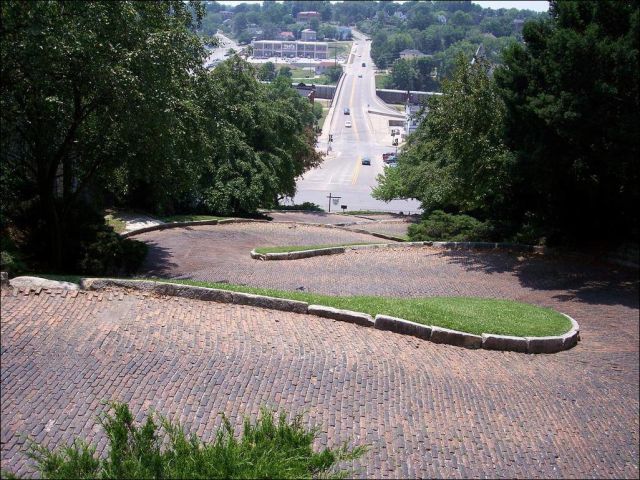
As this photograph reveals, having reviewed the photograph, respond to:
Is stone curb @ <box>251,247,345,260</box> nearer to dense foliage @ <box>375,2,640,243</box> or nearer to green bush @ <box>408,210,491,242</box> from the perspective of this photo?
green bush @ <box>408,210,491,242</box>

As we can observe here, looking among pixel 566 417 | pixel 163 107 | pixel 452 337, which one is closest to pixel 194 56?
pixel 163 107

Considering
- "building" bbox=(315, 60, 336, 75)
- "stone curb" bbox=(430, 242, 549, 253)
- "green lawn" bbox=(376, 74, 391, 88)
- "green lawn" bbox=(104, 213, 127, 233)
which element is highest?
"building" bbox=(315, 60, 336, 75)

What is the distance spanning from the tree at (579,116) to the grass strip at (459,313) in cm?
453

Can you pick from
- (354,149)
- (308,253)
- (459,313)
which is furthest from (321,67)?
(459,313)

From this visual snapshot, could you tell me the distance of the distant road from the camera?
57.8 meters

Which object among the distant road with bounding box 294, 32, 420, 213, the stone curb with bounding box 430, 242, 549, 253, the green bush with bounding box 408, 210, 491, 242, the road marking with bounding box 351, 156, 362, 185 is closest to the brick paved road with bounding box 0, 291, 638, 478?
the stone curb with bounding box 430, 242, 549, 253

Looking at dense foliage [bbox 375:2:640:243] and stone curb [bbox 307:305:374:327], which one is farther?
dense foliage [bbox 375:2:640:243]

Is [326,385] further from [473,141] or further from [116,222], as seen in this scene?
[116,222]

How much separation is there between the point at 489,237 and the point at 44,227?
481 inches

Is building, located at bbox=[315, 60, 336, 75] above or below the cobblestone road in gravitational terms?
above

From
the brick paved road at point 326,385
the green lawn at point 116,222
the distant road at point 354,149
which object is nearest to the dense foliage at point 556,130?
the brick paved road at point 326,385

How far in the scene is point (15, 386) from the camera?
20.1 feet

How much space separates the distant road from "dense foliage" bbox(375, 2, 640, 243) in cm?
3059

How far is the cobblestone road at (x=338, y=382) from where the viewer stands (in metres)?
6.04
